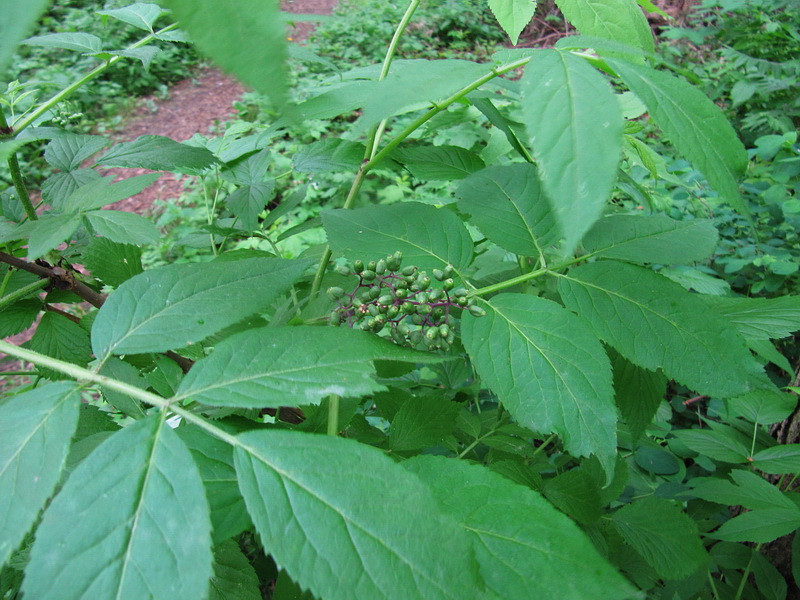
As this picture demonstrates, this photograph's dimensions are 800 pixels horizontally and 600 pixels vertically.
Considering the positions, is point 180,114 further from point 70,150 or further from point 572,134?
point 572,134

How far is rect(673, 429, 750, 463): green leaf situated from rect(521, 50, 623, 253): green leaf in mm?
1297

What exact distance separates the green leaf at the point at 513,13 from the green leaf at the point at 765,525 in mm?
1350

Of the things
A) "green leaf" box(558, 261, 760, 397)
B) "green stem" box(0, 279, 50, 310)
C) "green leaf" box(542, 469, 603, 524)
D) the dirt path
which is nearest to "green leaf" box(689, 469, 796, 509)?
"green leaf" box(542, 469, 603, 524)

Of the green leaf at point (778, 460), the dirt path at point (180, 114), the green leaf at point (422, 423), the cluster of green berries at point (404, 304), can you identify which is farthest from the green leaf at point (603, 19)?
the dirt path at point (180, 114)

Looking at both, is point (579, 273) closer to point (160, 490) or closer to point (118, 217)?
point (160, 490)

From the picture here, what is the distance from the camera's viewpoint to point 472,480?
657mm

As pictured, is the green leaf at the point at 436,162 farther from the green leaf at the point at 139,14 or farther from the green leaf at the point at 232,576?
the green leaf at the point at 232,576

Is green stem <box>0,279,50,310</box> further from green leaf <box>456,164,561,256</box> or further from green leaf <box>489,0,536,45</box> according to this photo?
green leaf <box>489,0,536,45</box>

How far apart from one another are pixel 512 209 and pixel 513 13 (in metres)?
0.37

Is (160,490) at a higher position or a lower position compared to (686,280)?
higher

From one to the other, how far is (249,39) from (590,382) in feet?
2.16

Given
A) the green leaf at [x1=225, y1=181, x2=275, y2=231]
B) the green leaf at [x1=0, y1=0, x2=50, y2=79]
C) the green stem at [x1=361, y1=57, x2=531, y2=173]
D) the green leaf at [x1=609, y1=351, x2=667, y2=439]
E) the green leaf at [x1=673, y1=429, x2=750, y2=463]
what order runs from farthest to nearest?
the green leaf at [x1=673, y1=429, x2=750, y2=463], the green leaf at [x1=225, y1=181, x2=275, y2=231], the green leaf at [x1=609, y1=351, x2=667, y2=439], the green stem at [x1=361, y1=57, x2=531, y2=173], the green leaf at [x1=0, y1=0, x2=50, y2=79]

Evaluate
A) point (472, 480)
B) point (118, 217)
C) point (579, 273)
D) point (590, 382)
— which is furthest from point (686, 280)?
point (118, 217)

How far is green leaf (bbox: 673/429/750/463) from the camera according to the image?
1515 millimetres
